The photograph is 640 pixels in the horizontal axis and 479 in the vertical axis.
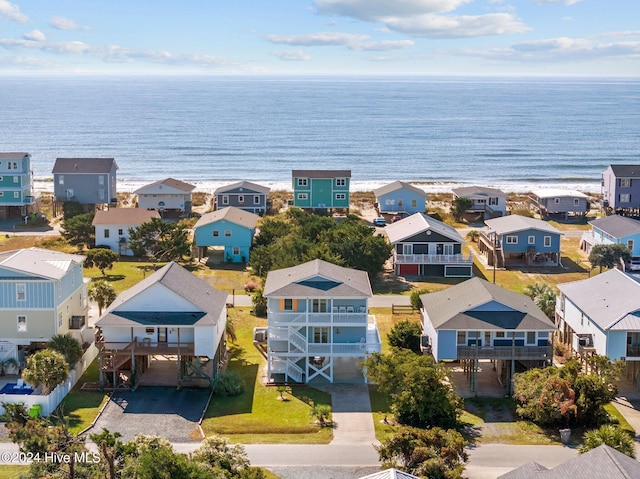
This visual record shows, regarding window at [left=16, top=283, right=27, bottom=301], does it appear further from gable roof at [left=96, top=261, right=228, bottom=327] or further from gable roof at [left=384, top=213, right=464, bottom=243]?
gable roof at [left=384, top=213, right=464, bottom=243]

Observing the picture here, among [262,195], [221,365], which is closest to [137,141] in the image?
[262,195]

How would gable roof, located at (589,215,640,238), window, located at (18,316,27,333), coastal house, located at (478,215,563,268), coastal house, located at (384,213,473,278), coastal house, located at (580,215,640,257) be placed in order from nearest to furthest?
window, located at (18,316,27,333) < coastal house, located at (384,213,473,278) < coastal house, located at (580,215,640,257) < gable roof, located at (589,215,640,238) < coastal house, located at (478,215,563,268)

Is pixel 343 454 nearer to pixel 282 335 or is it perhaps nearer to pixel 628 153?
pixel 282 335

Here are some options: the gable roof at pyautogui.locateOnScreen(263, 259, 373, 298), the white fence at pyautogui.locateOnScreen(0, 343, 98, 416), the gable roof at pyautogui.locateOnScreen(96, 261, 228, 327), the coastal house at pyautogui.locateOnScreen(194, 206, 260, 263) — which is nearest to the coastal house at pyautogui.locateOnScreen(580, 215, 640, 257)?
the coastal house at pyautogui.locateOnScreen(194, 206, 260, 263)

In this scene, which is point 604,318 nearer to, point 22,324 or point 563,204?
point 22,324

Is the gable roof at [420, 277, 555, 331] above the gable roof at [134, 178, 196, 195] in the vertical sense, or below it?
below

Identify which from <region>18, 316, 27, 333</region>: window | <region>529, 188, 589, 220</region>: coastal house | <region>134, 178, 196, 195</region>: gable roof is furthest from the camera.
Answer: <region>134, 178, 196, 195</region>: gable roof

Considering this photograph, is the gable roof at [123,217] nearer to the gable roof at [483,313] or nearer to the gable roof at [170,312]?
the gable roof at [170,312]

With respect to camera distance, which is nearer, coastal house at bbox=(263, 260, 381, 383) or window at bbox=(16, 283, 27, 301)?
window at bbox=(16, 283, 27, 301)
